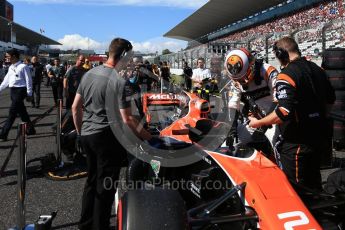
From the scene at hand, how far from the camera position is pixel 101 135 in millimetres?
3281

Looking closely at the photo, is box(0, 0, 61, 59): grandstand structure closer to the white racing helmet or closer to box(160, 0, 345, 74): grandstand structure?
box(160, 0, 345, 74): grandstand structure

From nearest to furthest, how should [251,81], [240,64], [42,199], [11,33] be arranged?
1. [240,64]
2. [251,81]
3. [42,199]
4. [11,33]

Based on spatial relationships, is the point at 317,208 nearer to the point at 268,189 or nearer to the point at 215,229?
the point at 268,189

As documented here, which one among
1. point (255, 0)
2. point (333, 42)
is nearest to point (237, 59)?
point (333, 42)

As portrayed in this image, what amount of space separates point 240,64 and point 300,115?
0.81 metres

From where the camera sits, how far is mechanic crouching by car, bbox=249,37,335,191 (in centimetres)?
309

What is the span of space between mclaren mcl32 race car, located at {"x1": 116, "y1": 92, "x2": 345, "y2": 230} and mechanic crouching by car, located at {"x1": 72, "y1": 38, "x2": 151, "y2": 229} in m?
0.22

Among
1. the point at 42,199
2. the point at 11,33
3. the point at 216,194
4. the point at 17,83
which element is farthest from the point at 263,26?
the point at 11,33

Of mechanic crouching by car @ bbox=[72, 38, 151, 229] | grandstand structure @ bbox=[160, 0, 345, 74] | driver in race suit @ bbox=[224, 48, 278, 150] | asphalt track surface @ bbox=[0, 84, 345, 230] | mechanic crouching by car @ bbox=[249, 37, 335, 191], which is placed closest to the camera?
mechanic crouching by car @ bbox=[249, 37, 335, 191]

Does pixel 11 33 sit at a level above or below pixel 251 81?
above

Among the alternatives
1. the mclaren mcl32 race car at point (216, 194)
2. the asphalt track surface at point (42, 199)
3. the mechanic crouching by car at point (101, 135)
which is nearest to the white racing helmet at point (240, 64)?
the mclaren mcl32 race car at point (216, 194)

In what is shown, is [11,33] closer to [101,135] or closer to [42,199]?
[42,199]

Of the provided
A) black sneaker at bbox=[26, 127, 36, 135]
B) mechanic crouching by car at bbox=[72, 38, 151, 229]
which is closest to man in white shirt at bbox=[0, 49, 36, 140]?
black sneaker at bbox=[26, 127, 36, 135]

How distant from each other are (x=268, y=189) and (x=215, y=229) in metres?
0.43
